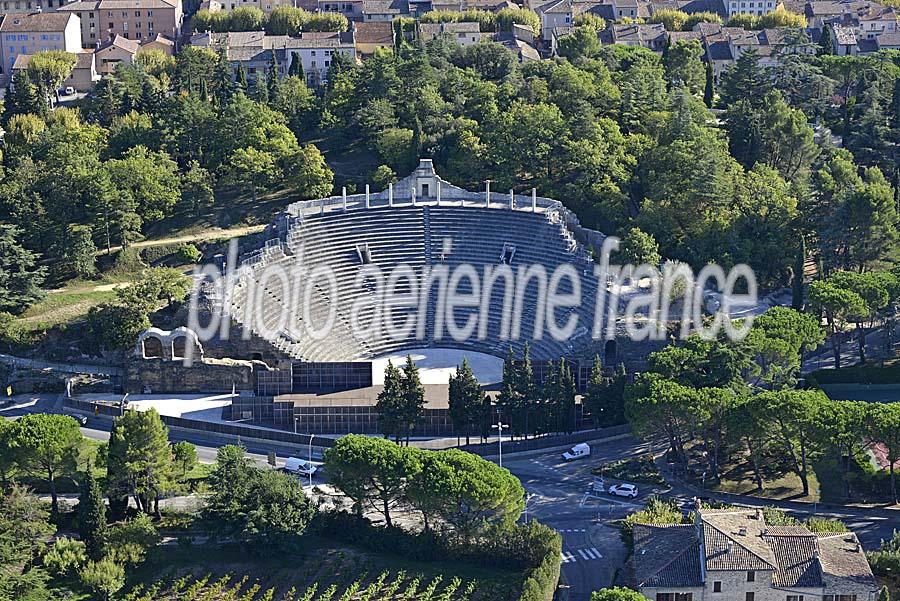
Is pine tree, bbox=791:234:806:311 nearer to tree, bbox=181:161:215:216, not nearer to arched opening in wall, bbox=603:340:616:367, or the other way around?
arched opening in wall, bbox=603:340:616:367

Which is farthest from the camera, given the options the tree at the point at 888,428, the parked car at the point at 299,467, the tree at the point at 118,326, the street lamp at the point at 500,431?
the tree at the point at 118,326

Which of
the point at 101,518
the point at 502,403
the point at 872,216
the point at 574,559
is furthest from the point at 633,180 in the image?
the point at 101,518

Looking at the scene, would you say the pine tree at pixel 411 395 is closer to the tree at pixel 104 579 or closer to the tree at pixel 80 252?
the tree at pixel 104 579

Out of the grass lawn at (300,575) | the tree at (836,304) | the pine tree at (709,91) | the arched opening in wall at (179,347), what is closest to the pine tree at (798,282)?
the tree at (836,304)

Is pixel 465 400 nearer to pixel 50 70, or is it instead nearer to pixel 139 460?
pixel 139 460

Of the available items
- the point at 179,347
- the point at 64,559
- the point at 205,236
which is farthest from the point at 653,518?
the point at 205,236
